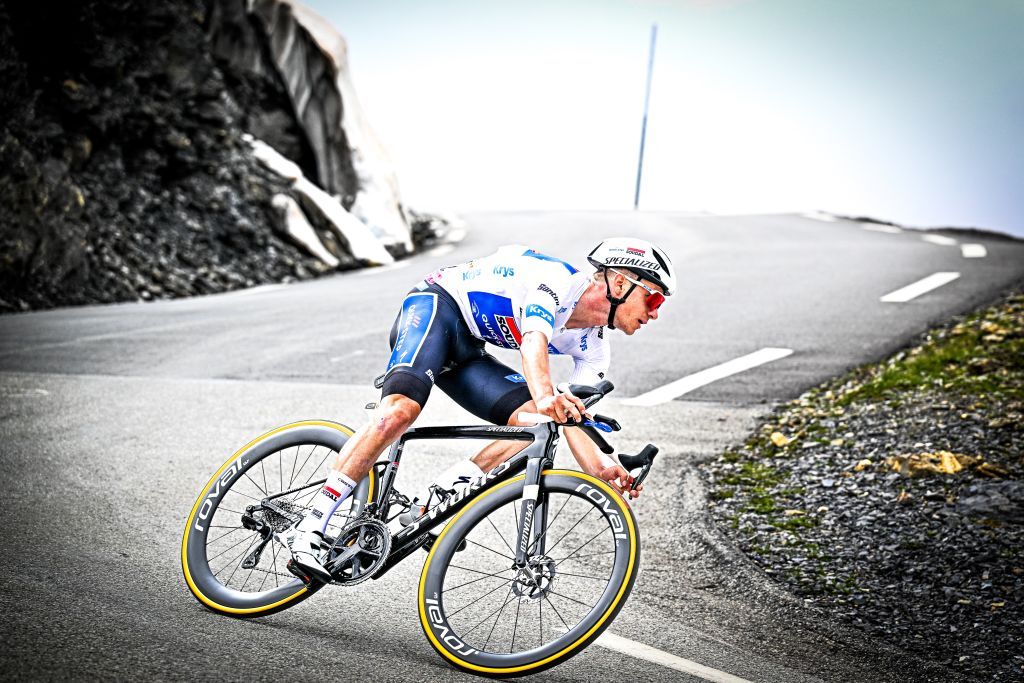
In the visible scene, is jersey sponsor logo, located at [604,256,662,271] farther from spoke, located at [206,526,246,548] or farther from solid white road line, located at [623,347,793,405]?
solid white road line, located at [623,347,793,405]

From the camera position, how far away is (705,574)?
221 inches

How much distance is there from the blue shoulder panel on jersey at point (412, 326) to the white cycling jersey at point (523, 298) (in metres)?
0.14

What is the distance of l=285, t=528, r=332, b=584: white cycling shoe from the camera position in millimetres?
4070

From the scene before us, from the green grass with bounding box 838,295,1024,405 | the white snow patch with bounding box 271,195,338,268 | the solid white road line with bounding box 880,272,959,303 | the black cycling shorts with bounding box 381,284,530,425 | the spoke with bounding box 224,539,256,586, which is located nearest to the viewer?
the black cycling shorts with bounding box 381,284,530,425

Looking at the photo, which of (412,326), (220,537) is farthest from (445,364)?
(220,537)

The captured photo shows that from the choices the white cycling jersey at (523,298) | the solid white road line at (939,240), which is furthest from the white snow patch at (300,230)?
the white cycling jersey at (523,298)

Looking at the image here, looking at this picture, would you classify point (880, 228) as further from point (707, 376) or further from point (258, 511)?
point (258, 511)

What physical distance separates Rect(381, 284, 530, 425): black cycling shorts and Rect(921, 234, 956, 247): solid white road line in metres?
17.8

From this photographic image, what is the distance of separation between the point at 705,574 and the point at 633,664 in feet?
4.72

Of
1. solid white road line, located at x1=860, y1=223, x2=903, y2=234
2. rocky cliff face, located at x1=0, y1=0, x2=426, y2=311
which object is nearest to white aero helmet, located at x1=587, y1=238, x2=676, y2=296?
rocky cliff face, located at x1=0, y1=0, x2=426, y2=311

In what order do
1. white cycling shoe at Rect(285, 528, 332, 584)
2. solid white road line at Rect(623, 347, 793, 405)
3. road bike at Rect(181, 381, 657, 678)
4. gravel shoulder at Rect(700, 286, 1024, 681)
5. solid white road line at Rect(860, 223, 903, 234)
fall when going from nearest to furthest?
road bike at Rect(181, 381, 657, 678) → white cycling shoe at Rect(285, 528, 332, 584) → gravel shoulder at Rect(700, 286, 1024, 681) → solid white road line at Rect(623, 347, 793, 405) → solid white road line at Rect(860, 223, 903, 234)

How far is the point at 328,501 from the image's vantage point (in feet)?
13.6

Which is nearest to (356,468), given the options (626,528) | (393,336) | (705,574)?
(393,336)

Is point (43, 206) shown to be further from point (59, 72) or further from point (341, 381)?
point (341, 381)
